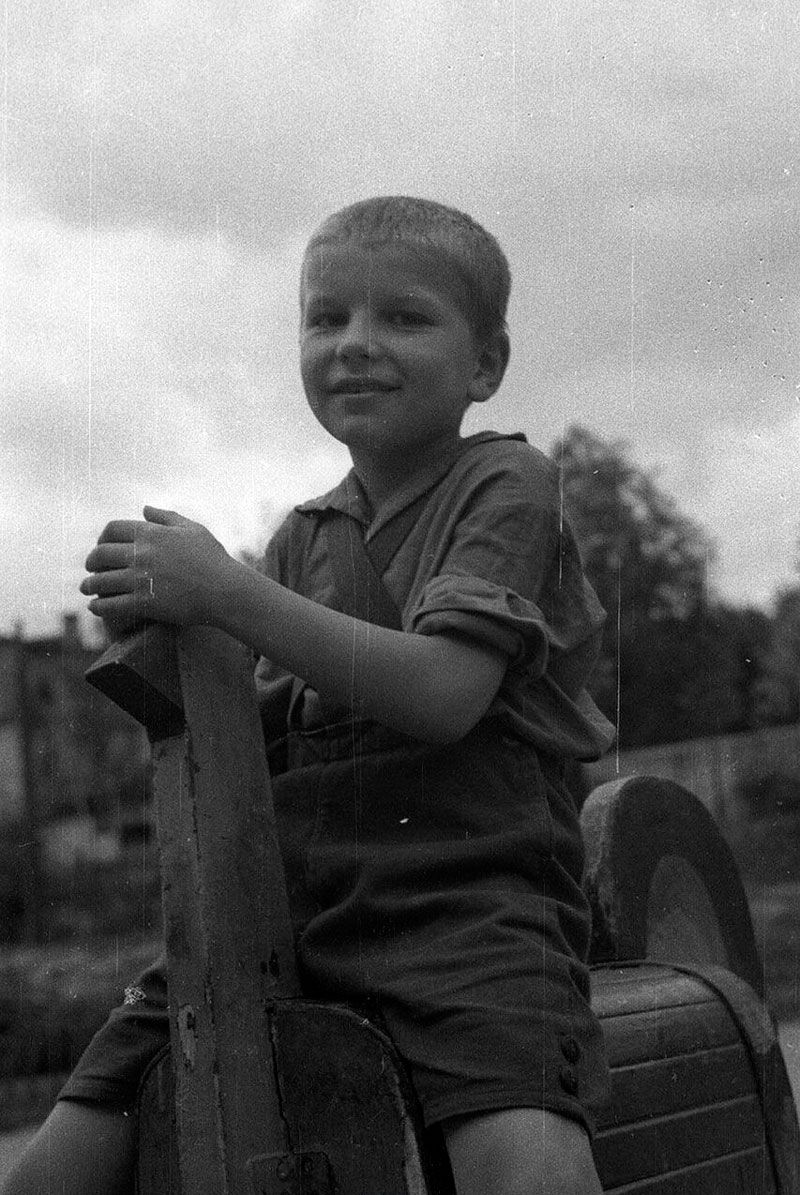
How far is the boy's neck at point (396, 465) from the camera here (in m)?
1.79

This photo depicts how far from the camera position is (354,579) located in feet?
5.73

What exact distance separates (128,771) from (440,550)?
21.3ft

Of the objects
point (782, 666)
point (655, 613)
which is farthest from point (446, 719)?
point (782, 666)

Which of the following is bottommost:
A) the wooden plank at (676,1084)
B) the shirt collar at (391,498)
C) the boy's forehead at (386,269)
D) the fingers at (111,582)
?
the wooden plank at (676,1084)

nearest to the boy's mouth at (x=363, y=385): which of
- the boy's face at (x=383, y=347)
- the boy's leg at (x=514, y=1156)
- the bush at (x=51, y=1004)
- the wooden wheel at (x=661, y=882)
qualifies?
the boy's face at (x=383, y=347)

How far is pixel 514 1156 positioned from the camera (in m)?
1.46

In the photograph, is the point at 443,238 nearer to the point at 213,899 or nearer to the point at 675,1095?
the point at 213,899

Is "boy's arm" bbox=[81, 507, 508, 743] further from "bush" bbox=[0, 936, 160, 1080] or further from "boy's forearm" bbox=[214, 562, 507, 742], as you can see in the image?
"bush" bbox=[0, 936, 160, 1080]

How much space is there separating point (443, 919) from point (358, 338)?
562 millimetres

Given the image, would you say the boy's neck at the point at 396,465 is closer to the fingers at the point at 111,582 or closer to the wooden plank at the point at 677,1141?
the fingers at the point at 111,582

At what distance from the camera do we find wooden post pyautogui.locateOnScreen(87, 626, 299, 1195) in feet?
4.96

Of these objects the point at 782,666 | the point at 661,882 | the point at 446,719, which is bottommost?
the point at 661,882

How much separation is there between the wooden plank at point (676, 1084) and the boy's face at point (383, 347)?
2.33ft

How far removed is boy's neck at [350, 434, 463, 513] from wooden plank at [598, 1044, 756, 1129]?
65 centimetres
